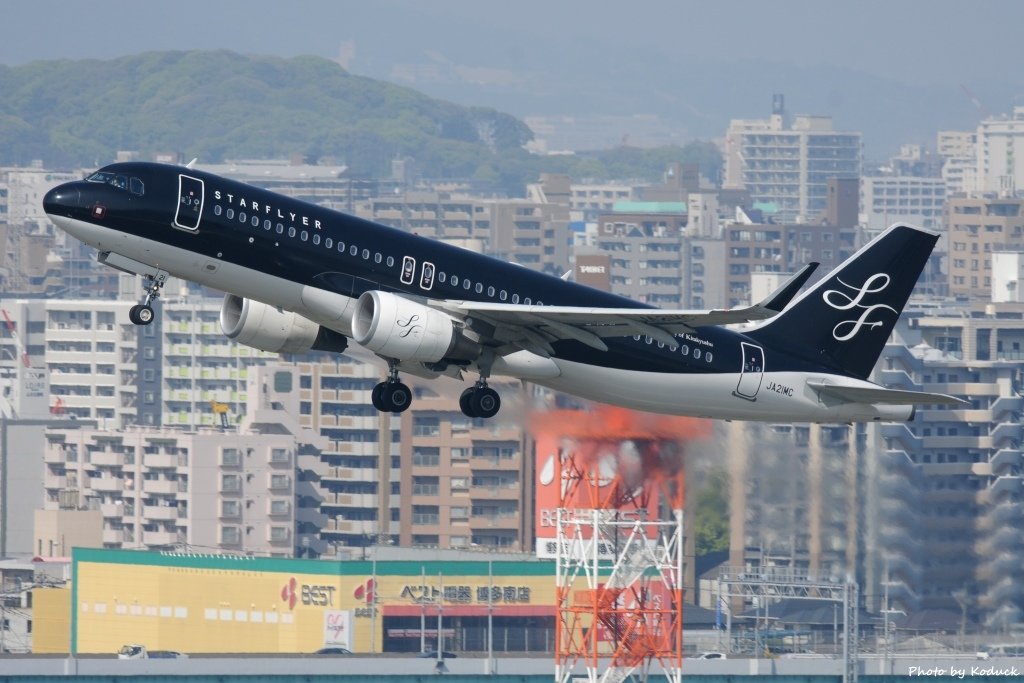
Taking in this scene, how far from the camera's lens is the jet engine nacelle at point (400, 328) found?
54844mm

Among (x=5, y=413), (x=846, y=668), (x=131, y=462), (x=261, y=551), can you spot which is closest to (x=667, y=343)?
(x=846, y=668)

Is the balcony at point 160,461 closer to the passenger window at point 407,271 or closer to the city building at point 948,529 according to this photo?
the city building at point 948,529

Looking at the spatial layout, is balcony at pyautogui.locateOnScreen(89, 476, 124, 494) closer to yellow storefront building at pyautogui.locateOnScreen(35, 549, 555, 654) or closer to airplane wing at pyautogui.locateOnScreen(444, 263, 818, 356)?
yellow storefront building at pyautogui.locateOnScreen(35, 549, 555, 654)

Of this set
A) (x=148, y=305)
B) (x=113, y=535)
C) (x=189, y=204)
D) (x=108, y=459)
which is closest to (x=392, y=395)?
(x=148, y=305)

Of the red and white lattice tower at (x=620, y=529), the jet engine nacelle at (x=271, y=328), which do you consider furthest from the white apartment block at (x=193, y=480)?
the jet engine nacelle at (x=271, y=328)

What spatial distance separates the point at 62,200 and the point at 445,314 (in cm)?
969

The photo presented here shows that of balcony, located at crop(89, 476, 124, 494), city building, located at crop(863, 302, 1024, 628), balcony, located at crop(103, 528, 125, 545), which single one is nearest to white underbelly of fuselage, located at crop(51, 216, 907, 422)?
city building, located at crop(863, 302, 1024, 628)

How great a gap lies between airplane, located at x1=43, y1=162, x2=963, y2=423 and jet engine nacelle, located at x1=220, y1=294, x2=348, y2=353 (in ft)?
0.12

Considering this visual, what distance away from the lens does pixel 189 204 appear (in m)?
54.6

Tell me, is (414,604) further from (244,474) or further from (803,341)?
(803,341)

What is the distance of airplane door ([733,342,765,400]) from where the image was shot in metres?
61.7

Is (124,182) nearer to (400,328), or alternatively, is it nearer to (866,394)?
(400,328)

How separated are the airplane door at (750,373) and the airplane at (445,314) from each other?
4cm

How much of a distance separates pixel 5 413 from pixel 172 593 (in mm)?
72150
